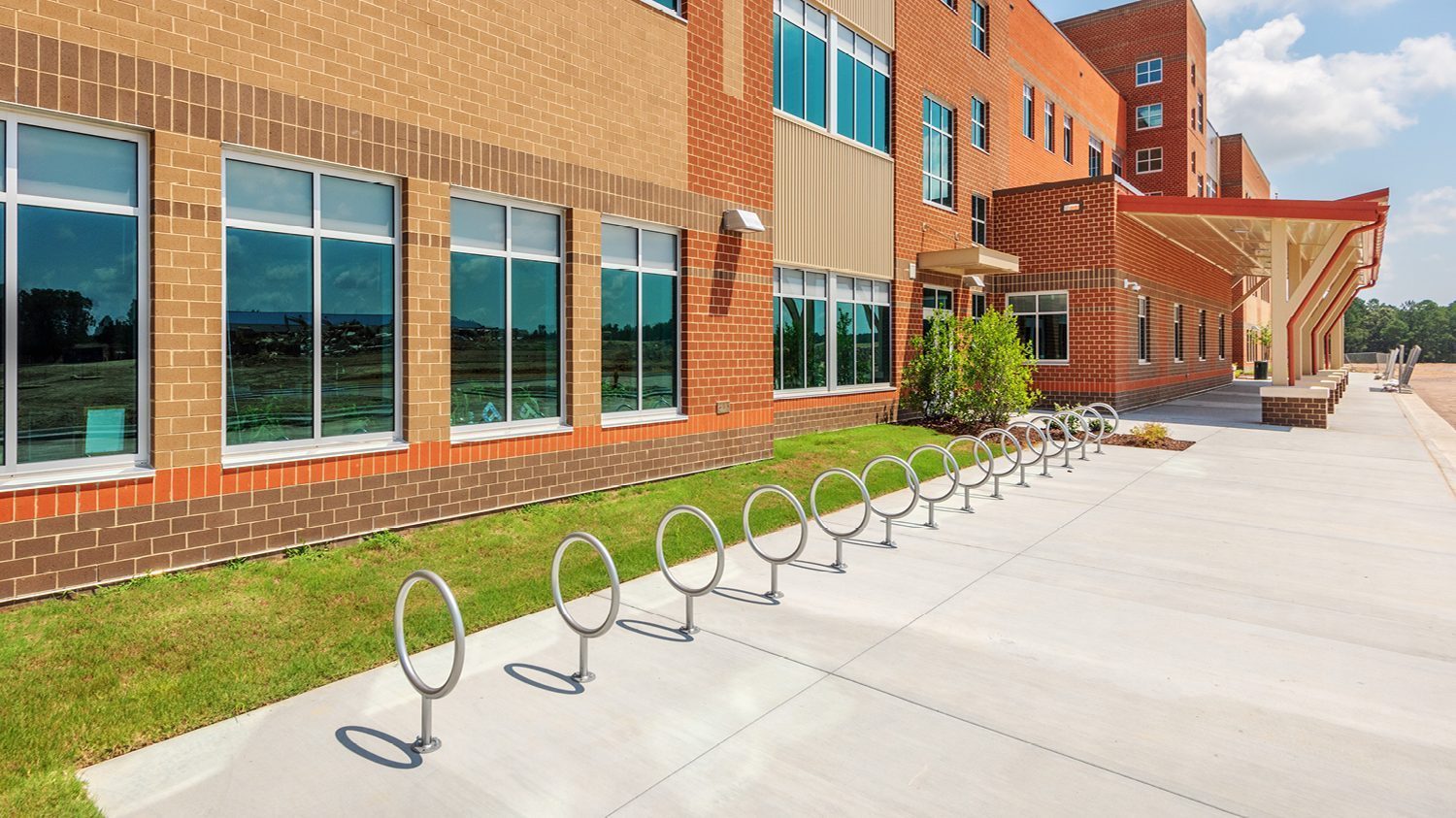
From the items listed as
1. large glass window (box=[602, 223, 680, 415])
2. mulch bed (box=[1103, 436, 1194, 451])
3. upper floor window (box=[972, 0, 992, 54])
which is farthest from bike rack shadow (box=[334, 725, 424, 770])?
upper floor window (box=[972, 0, 992, 54])

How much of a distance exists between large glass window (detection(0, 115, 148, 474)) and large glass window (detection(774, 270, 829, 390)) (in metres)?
9.79

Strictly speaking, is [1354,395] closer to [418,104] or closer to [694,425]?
[694,425]

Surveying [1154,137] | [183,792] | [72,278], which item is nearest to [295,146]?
[72,278]

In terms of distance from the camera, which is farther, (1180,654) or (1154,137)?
(1154,137)

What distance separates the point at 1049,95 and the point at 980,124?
8718 millimetres

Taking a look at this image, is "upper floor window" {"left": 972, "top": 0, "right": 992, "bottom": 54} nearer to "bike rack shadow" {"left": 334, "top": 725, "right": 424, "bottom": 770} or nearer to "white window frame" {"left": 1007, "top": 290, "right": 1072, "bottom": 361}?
"white window frame" {"left": 1007, "top": 290, "right": 1072, "bottom": 361}

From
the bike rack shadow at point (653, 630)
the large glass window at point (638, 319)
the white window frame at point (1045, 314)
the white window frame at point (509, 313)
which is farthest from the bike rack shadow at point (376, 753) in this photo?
the white window frame at point (1045, 314)

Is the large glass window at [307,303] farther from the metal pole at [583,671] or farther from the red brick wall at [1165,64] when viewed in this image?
the red brick wall at [1165,64]

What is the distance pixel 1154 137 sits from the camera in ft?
133

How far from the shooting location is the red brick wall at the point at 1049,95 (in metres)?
25.7

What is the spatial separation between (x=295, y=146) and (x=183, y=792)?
529 centimetres

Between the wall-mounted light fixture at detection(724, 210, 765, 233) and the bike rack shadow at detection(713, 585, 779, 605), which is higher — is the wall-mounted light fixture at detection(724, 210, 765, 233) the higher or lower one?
the higher one

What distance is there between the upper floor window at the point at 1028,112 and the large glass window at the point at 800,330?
15.2 meters

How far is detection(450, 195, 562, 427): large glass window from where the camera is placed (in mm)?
8312
